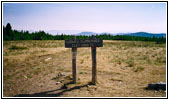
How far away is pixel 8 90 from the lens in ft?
24.6

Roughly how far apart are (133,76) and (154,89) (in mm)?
2294

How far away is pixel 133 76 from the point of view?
945 cm

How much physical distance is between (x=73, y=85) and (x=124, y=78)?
2793mm

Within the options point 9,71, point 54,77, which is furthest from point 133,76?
point 9,71

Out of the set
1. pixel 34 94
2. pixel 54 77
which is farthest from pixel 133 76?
pixel 34 94

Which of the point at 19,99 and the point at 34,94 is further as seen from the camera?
the point at 34,94

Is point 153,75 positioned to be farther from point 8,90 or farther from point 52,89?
point 8,90

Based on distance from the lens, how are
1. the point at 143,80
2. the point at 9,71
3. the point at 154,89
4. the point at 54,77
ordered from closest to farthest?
the point at 154,89, the point at 143,80, the point at 54,77, the point at 9,71

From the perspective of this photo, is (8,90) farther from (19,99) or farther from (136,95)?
(136,95)

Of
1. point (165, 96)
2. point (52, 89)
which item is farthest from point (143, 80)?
point (52, 89)

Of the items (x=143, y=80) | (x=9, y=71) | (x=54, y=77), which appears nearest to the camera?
(x=143, y=80)

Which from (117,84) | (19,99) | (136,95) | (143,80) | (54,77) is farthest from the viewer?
(54,77)

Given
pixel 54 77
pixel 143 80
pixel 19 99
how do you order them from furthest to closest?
pixel 54 77, pixel 143 80, pixel 19 99

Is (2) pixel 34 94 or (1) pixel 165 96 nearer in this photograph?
(1) pixel 165 96
